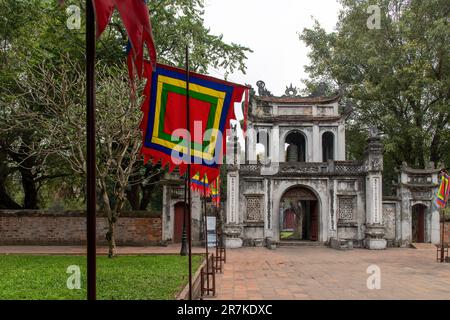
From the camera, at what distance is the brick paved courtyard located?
1035cm

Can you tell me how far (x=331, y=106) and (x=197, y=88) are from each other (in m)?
21.2

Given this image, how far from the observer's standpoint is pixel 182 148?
254 inches

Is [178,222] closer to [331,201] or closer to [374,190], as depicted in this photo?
[331,201]

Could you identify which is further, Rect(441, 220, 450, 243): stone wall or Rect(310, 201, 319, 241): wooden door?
Rect(310, 201, 319, 241): wooden door

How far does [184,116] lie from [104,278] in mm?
5802

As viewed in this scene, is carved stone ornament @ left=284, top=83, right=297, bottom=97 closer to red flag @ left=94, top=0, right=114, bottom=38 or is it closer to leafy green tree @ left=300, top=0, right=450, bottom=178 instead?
leafy green tree @ left=300, top=0, right=450, bottom=178

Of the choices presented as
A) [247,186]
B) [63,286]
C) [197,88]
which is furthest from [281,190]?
[197,88]

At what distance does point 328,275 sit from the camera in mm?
13406

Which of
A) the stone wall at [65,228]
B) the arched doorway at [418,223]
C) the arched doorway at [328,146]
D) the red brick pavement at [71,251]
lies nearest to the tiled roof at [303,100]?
the arched doorway at [328,146]

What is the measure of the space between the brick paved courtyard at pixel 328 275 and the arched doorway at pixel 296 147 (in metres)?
8.86

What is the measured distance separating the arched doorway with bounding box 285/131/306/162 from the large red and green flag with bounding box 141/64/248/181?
21.6 m

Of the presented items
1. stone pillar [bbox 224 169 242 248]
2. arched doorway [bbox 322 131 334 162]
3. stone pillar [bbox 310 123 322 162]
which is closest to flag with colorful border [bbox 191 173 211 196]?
stone pillar [bbox 224 169 242 248]

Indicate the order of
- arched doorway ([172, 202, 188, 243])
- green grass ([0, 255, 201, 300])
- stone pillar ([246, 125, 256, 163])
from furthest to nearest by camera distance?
stone pillar ([246, 125, 256, 163]) < arched doorway ([172, 202, 188, 243]) < green grass ([0, 255, 201, 300])

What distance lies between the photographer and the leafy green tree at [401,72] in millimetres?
24875
